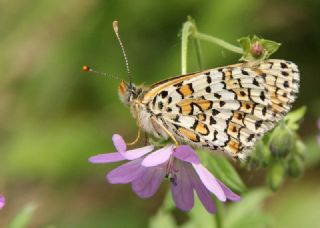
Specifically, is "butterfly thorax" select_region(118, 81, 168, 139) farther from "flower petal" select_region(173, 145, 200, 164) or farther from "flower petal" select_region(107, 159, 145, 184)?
"flower petal" select_region(173, 145, 200, 164)

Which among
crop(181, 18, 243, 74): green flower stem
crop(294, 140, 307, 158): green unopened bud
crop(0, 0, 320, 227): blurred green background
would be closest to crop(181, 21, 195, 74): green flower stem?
crop(181, 18, 243, 74): green flower stem

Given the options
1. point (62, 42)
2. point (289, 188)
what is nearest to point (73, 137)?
point (62, 42)

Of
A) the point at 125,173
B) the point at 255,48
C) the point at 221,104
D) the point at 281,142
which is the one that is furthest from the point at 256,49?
the point at 125,173

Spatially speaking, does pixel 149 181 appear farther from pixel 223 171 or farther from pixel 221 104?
pixel 221 104

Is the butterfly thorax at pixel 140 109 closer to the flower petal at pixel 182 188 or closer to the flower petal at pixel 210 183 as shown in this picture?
the flower petal at pixel 182 188

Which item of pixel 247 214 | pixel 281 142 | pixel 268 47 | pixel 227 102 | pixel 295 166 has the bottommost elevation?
pixel 247 214
